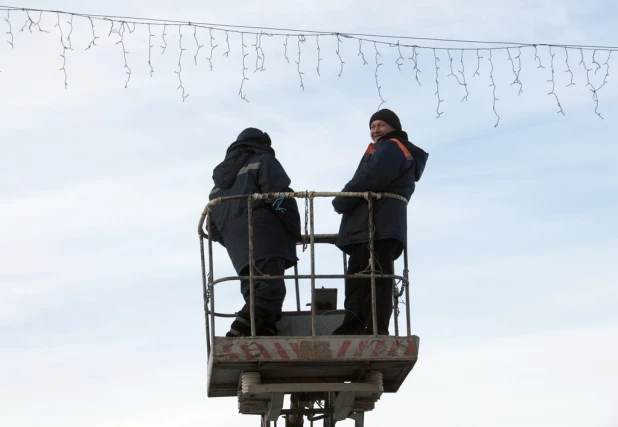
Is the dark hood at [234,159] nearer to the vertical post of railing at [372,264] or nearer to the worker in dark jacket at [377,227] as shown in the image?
the worker in dark jacket at [377,227]

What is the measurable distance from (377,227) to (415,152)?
0.84 metres

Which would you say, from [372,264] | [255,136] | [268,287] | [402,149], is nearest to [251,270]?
[268,287]

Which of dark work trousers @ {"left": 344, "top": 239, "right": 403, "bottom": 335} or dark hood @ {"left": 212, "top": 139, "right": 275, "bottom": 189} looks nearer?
dark work trousers @ {"left": 344, "top": 239, "right": 403, "bottom": 335}

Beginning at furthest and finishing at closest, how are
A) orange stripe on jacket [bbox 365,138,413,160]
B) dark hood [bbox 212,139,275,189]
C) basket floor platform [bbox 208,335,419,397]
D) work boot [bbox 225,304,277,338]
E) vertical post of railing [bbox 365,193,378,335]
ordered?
1. dark hood [bbox 212,139,275,189]
2. orange stripe on jacket [bbox 365,138,413,160]
3. work boot [bbox 225,304,277,338]
4. vertical post of railing [bbox 365,193,378,335]
5. basket floor platform [bbox 208,335,419,397]

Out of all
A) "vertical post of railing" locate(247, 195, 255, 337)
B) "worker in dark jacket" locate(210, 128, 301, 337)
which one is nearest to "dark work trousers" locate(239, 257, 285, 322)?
"worker in dark jacket" locate(210, 128, 301, 337)

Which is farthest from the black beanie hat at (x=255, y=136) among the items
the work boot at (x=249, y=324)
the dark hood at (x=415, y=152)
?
the work boot at (x=249, y=324)

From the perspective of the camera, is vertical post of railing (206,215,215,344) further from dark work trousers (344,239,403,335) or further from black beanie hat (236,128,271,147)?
dark work trousers (344,239,403,335)

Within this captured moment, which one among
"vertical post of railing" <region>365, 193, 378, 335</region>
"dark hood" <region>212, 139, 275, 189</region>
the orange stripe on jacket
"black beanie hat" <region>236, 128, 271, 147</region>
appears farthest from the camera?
"black beanie hat" <region>236, 128, 271, 147</region>

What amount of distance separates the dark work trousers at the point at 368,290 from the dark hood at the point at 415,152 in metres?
0.70

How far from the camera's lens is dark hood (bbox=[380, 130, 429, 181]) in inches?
472

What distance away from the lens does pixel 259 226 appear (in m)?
11.8

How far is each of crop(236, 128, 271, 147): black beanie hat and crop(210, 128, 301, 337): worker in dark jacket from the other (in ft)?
0.27

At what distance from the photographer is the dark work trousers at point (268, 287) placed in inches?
460

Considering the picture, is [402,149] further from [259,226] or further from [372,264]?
[259,226]
